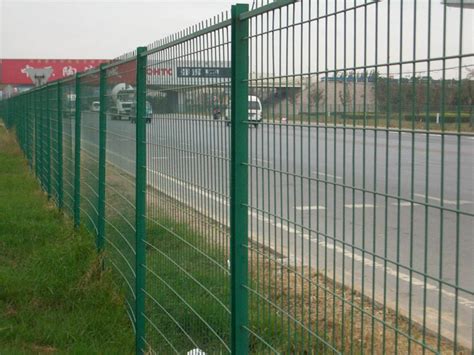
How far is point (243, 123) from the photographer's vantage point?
3.62 metres

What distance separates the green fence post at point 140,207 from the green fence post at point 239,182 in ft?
6.76

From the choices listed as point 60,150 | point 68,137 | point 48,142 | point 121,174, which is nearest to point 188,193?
point 121,174

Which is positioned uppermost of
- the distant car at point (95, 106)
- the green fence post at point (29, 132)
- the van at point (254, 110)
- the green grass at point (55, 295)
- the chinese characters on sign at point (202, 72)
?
the chinese characters on sign at point (202, 72)

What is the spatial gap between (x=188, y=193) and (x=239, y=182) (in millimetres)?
1011

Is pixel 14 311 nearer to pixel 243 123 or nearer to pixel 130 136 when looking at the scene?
pixel 130 136

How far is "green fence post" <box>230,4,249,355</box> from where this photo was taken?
3609 mm

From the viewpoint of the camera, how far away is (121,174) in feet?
22.8

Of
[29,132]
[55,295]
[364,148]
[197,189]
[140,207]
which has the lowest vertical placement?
[55,295]

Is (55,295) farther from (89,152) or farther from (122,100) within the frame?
(89,152)

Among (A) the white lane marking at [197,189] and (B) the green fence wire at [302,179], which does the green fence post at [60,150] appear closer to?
(B) the green fence wire at [302,179]

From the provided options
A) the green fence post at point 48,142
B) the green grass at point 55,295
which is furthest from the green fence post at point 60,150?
the green fence post at point 48,142

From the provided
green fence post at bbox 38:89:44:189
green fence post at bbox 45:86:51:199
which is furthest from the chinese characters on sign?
green fence post at bbox 38:89:44:189

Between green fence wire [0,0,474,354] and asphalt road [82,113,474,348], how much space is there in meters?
0.01

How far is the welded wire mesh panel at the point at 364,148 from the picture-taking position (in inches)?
83.7
